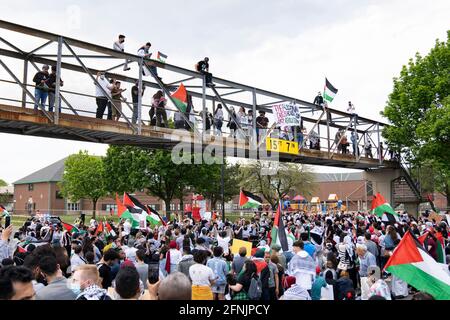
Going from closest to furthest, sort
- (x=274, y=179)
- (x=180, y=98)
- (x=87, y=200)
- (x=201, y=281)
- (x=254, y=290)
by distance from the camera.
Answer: (x=201, y=281)
(x=254, y=290)
(x=180, y=98)
(x=274, y=179)
(x=87, y=200)

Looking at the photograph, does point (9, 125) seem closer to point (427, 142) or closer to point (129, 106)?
point (129, 106)

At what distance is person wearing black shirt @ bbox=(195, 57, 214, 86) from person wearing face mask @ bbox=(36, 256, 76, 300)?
42.7 feet

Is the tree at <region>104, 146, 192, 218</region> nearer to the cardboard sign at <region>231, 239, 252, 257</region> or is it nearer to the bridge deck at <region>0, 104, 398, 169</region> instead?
the bridge deck at <region>0, 104, 398, 169</region>

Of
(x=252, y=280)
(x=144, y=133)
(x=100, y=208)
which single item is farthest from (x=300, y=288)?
(x=100, y=208)

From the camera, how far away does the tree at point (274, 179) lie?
64.8 meters

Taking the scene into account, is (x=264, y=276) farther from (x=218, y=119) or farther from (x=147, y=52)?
(x=218, y=119)

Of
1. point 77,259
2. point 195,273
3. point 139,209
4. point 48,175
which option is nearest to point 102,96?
point 139,209

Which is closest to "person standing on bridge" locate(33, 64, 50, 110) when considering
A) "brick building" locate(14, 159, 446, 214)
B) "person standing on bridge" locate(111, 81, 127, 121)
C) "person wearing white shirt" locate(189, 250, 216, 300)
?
"person standing on bridge" locate(111, 81, 127, 121)

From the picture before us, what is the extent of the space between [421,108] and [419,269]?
27.3 meters

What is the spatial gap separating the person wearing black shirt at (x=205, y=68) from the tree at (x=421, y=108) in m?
17.6

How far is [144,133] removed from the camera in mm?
15820

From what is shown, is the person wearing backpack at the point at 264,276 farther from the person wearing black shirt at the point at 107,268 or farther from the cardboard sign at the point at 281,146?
the cardboard sign at the point at 281,146

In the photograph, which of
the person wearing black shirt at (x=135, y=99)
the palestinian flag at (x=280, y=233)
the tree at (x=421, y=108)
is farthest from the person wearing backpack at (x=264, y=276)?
the tree at (x=421, y=108)

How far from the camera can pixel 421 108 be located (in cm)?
3095
